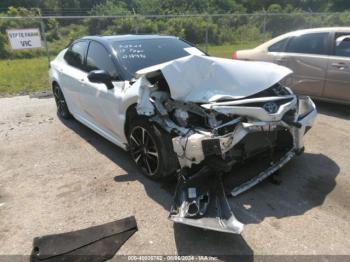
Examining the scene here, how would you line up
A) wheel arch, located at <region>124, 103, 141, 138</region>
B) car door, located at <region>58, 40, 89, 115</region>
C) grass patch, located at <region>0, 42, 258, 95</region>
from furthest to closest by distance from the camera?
grass patch, located at <region>0, 42, 258, 95</region> → car door, located at <region>58, 40, 89, 115</region> → wheel arch, located at <region>124, 103, 141, 138</region>

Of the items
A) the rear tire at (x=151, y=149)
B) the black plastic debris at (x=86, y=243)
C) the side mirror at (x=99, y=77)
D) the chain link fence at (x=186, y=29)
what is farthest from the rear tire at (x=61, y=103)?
the chain link fence at (x=186, y=29)

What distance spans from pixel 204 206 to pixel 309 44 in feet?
16.0

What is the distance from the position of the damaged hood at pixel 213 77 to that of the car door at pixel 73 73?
1.95 m

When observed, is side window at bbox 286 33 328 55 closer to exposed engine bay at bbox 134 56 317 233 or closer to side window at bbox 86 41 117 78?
exposed engine bay at bbox 134 56 317 233

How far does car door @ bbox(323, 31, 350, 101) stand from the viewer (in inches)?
248

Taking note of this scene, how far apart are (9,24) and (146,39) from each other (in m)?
14.8

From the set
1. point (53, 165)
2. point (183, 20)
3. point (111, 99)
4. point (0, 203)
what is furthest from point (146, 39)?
point (183, 20)

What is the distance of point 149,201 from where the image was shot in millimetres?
3834

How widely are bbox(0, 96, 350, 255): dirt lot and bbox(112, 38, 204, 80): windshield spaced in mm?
1314

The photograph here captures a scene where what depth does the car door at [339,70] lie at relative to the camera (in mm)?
6293

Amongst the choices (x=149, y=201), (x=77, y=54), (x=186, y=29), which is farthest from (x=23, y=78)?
(x=186, y=29)

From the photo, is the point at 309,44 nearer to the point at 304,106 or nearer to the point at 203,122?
the point at 304,106

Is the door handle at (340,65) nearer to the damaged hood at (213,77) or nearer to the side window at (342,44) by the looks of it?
the side window at (342,44)

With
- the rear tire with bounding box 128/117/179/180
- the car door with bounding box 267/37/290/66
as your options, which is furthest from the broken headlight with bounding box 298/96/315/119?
the car door with bounding box 267/37/290/66
